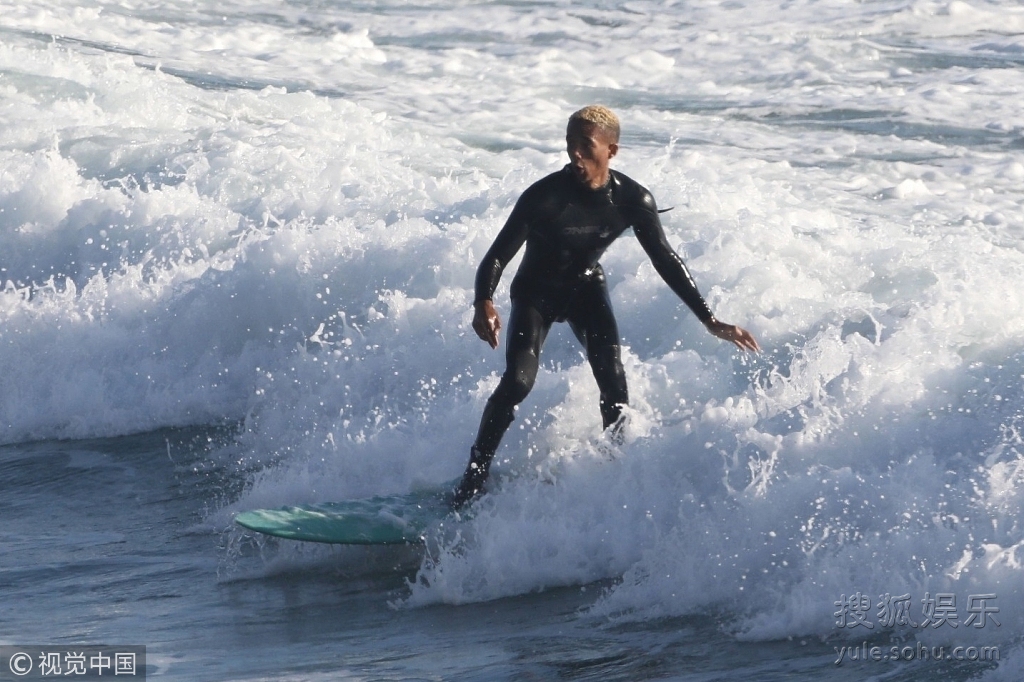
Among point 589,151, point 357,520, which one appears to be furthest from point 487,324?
point 357,520

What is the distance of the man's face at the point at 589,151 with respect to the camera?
17.8ft

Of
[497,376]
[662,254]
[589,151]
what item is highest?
[589,151]

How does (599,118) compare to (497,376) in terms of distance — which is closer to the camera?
(599,118)

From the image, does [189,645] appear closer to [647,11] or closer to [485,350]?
[485,350]

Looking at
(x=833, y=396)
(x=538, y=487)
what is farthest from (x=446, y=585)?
(x=833, y=396)

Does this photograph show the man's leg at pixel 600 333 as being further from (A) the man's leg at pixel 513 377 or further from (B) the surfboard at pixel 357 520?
(B) the surfboard at pixel 357 520

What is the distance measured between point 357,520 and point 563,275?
55.8 inches

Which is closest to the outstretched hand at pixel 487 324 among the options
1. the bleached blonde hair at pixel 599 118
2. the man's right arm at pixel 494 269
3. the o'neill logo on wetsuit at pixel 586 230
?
the man's right arm at pixel 494 269

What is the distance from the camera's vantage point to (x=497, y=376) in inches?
305

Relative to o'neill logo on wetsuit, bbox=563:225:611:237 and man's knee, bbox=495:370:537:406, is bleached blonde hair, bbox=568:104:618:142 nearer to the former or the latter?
o'neill logo on wetsuit, bbox=563:225:611:237

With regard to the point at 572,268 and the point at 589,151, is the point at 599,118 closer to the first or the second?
the point at 589,151

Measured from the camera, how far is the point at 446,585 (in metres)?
5.89

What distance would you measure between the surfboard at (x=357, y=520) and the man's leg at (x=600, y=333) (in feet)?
3.00

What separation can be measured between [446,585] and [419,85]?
10.2 metres
